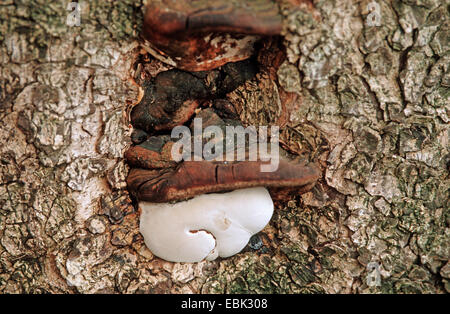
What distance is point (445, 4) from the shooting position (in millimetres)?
1979

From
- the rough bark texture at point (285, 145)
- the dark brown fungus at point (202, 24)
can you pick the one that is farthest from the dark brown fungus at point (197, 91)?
the rough bark texture at point (285, 145)

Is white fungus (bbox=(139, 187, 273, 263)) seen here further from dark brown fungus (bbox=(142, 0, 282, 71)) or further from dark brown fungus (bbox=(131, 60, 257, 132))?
dark brown fungus (bbox=(142, 0, 282, 71))

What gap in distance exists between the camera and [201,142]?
6.97 feet

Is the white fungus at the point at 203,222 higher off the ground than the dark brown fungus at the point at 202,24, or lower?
lower

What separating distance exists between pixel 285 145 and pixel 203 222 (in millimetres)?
634

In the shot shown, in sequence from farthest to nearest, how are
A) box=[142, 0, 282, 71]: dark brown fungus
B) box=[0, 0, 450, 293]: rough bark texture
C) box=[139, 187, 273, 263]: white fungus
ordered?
1. box=[139, 187, 273, 263]: white fungus
2. box=[0, 0, 450, 293]: rough bark texture
3. box=[142, 0, 282, 71]: dark brown fungus

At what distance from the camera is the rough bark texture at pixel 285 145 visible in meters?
1.91

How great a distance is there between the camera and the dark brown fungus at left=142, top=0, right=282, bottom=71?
1.74 metres

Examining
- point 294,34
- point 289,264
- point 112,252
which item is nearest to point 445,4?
point 294,34

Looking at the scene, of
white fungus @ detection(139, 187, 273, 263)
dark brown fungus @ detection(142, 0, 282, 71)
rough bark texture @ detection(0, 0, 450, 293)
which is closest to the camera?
dark brown fungus @ detection(142, 0, 282, 71)

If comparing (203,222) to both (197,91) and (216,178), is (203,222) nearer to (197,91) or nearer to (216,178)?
(216,178)

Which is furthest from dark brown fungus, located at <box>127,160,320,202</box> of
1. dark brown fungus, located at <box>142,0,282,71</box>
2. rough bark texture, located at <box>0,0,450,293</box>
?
dark brown fungus, located at <box>142,0,282,71</box>

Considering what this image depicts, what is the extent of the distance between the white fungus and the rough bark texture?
142 mm

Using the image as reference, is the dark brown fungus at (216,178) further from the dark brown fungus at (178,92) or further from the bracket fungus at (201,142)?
the dark brown fungus at (178,92)
